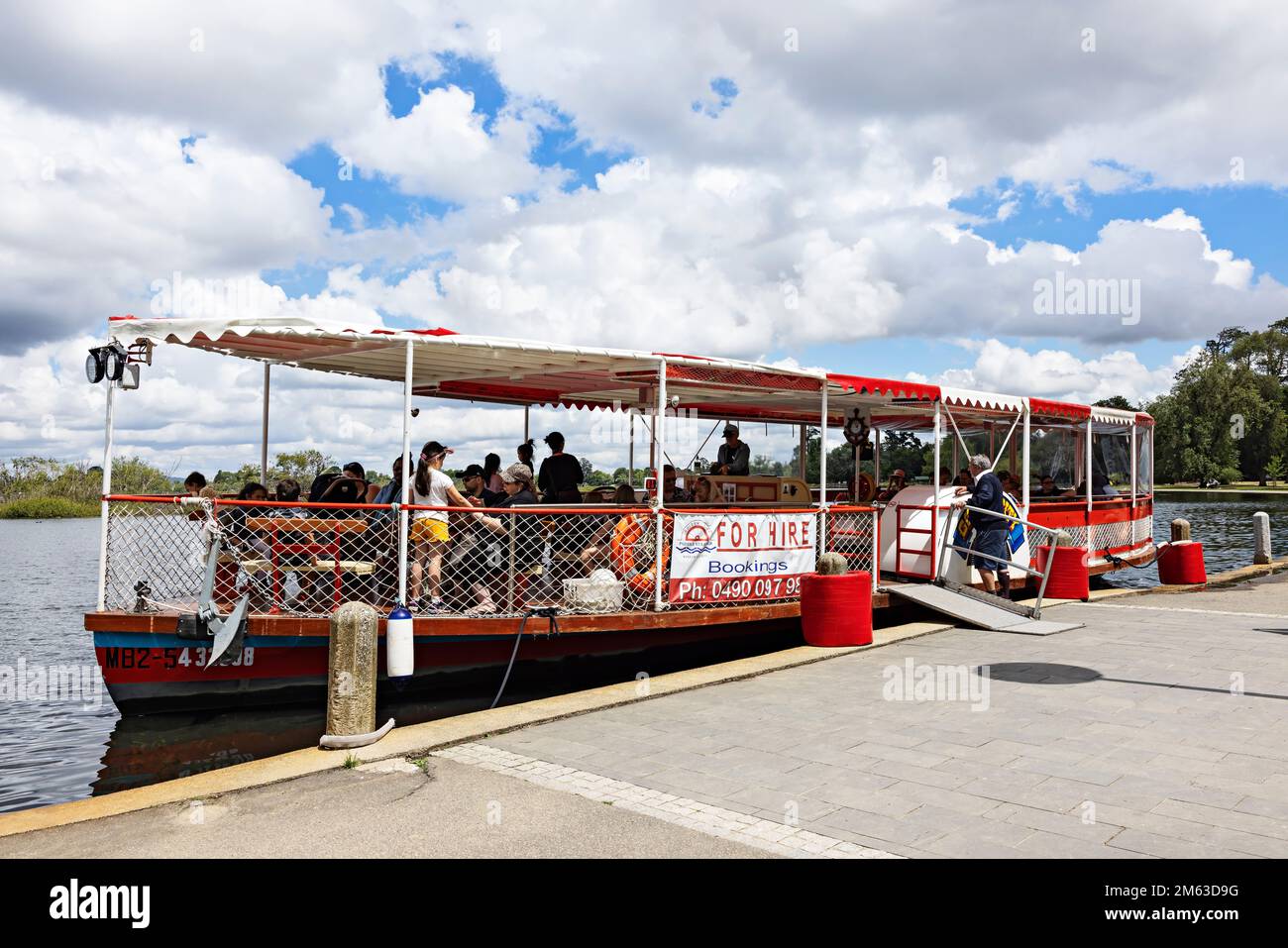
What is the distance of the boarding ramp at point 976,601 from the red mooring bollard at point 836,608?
1987 millimetres

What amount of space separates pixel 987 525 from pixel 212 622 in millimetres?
9512

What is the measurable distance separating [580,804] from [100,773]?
5448 mm

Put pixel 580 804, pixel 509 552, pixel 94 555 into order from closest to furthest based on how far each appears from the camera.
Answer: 1. pixel 580 804
2. pixel 509 552
3. pixel 94 555

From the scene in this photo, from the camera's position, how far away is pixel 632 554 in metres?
9.63

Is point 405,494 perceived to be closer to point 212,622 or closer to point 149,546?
point 212,622

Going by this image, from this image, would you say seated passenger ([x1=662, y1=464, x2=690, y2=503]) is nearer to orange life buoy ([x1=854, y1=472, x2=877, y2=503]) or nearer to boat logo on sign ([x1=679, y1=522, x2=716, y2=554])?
boat logo on sign ([x1=679, y1=522, x2=716, y2=554])

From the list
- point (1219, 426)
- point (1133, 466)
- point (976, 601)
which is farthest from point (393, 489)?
point (1219, 426)

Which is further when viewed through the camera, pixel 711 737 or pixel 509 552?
pixel 509 552

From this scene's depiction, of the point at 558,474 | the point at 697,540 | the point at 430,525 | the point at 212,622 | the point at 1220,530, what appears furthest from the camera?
the point at 1220,530

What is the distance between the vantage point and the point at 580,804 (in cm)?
511

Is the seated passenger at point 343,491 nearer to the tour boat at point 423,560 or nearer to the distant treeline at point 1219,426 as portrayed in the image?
the tour boat at point 423,560

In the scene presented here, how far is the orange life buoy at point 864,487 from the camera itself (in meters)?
16.0
